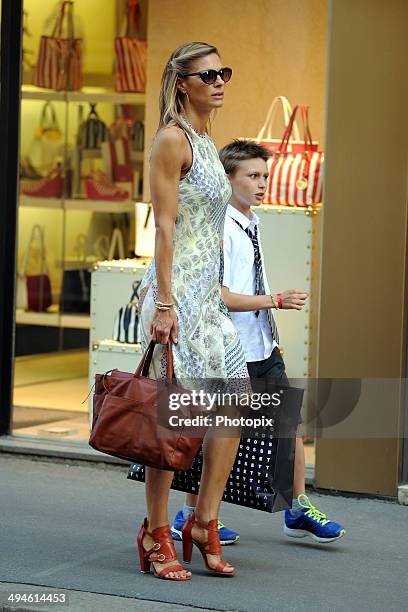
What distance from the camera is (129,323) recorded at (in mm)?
7949

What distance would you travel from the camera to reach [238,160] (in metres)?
5.80

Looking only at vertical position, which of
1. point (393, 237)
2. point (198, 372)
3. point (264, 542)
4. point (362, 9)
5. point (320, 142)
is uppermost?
point (362, 9)

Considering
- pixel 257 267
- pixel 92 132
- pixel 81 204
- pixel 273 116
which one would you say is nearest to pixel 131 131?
pixel 92 132

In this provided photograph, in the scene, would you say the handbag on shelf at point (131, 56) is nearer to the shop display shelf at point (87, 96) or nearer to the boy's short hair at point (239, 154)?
the shop display shelf at point (87, 96)

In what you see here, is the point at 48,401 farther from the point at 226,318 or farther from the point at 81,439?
the point at 226,318

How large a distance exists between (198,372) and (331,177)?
2.00 metres

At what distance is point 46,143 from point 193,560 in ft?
14.8

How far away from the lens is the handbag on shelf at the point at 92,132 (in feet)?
30.8

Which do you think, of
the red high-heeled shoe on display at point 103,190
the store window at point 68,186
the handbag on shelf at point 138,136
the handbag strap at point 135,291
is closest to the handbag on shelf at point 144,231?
the handbag strap at point 135,291

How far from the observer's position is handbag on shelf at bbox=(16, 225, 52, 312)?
942cm

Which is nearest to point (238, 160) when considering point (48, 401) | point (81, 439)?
point (81, 439)

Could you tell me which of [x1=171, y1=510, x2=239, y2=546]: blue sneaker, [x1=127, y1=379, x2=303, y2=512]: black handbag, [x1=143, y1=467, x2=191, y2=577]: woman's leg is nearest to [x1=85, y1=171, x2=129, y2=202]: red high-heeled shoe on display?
[x1=171, y1=510, x2=239, y2=546]: blue sneaker

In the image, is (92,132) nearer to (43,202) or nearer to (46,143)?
(46,143)

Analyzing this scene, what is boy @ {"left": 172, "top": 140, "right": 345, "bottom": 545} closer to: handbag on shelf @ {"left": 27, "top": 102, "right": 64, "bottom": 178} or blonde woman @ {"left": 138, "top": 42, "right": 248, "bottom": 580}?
blonde woman @ {"left": 138, "top": 42, "right": 248, "bottom": 580}
